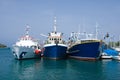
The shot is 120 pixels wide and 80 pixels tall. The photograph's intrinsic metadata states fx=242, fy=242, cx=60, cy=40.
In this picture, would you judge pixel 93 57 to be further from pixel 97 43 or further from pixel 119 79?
pixel 119 79

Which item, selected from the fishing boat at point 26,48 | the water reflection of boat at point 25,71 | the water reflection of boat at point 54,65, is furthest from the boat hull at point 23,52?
the water reflection of boat at point 25,71

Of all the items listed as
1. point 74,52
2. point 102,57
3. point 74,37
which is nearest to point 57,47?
point 74,52

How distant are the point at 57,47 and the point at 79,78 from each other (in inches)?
1021

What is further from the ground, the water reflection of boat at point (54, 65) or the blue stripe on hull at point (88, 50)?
the blue stripe on hull at point (88, 50)

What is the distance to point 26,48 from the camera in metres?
63.3

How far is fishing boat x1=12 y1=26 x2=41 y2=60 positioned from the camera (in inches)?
2440

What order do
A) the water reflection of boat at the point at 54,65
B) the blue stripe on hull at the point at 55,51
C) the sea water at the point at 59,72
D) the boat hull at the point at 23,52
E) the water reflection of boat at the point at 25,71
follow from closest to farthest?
the sea water at the point at 59,72
the water reflection of boat at the point at 25,71
the water reflection of boat at the point at 54,65
the blue stripe on hull at the point at 55,51
the boat hull at the point at 23,52

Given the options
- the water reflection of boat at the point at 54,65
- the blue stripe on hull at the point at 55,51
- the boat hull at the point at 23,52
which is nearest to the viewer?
the water reflection of boat at the point at 54,65

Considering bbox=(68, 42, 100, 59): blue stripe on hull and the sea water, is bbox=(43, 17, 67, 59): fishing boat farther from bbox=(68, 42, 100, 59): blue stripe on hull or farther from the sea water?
the sea water

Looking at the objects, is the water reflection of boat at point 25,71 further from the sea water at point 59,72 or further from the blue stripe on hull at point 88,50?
the blue stripe on hull at point 88,50

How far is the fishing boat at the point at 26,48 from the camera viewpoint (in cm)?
6197

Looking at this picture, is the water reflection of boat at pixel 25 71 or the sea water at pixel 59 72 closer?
the sea water at pixel 59 72

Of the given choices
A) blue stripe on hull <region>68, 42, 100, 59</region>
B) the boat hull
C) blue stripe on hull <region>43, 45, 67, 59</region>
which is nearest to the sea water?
blue stripe on hull <region>68, 42, 100, 59</region>

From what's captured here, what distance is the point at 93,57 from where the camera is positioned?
199 feet
